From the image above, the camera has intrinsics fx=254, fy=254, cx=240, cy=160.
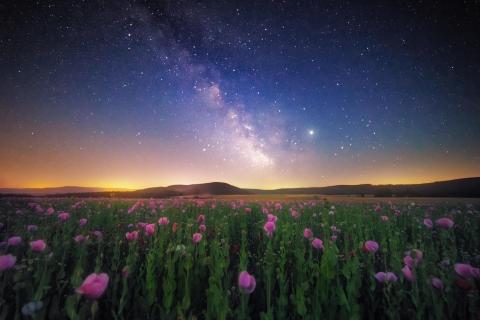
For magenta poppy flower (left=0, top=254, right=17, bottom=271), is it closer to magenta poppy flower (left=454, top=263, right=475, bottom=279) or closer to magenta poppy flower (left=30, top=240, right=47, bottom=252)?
magenta poppy flower (left=30, top=240, right=47, bottom=252)

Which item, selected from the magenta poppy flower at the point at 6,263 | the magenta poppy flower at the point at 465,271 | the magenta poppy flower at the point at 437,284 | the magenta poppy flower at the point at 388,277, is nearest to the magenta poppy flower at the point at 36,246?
the magenta poppy flower at the point at 6,263

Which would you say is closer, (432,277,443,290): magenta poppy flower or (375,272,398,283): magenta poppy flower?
(432,277,443,290): magenta poppy flower

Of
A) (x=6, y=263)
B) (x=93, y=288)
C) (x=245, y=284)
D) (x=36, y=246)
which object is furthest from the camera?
(x=36, y=246)

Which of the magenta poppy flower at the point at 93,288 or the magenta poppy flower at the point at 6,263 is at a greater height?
the magenta poppy flower at the point at 6,263

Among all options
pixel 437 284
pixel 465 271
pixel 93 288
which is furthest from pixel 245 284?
pixel 465 271

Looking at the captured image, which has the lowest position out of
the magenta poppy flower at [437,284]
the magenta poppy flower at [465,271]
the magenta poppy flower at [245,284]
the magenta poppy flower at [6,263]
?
the magenta poppy flower at [437,284]

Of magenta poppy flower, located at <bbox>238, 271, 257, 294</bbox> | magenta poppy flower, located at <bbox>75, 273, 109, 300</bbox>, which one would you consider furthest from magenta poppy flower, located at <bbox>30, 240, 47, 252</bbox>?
magenta poppy flower, located at <bbox>238, 271, 257, 294</bbox>

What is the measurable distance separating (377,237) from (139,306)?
3737 millimetres

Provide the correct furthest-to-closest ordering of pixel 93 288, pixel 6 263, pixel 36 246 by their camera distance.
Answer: pixel 36 246
pixel 6 263
pixel 93 288

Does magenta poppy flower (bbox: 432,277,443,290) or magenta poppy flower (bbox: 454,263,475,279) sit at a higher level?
magenta poppy flower (bbox: 454,263,475,279)

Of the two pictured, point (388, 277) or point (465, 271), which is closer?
point (465, 271)

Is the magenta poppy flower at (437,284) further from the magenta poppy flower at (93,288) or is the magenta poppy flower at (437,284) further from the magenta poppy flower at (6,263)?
the magenta poppy flower at (6,263)

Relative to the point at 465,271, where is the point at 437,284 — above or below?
below

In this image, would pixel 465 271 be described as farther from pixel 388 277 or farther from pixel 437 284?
pixel 388 277
